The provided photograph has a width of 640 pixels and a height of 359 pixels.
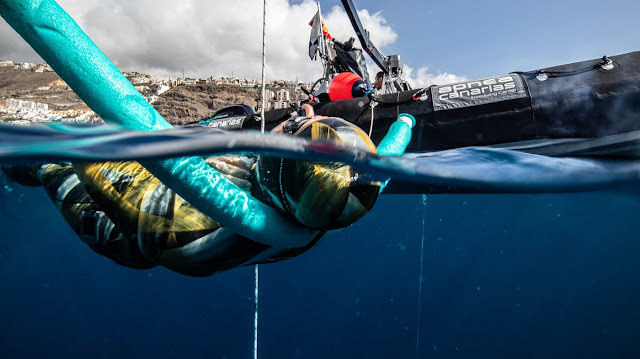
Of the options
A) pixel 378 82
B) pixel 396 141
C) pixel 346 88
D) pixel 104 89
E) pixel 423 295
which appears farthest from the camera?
pixel 378 82

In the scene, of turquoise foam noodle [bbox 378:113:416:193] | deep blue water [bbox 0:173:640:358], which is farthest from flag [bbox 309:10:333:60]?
turquoise foam noodle [bbox 378:113:416:193]

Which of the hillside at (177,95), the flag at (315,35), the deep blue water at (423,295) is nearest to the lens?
the deep blue water at (423,295)

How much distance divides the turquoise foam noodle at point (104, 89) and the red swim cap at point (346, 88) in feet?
10.6

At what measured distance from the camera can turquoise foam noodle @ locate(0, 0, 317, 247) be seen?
0.71 metres

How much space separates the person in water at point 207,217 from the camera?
0.97 metres

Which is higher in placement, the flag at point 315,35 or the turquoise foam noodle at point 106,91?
the flag at point 315,35

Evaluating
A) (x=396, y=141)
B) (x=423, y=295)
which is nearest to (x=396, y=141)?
(x=396, y=141)

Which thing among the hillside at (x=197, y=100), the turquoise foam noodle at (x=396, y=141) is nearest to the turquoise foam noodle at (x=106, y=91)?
the turquoise foam noodle at (x=396, y=141)

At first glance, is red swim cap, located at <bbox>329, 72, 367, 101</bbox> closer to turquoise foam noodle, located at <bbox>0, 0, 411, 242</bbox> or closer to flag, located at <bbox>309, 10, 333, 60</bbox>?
flag, located at <bbox>309, 10, 333, 60</bbox>

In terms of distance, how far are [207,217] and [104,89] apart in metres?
0.66

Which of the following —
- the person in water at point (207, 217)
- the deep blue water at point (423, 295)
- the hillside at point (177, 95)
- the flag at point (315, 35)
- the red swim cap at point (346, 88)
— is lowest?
the deep blue water at point (423, 295)

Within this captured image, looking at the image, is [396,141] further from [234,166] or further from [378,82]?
[378,82]

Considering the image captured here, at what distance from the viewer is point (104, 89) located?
0.78 meters

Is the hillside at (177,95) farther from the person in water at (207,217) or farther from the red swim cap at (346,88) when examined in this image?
the person in water at (207,217)
